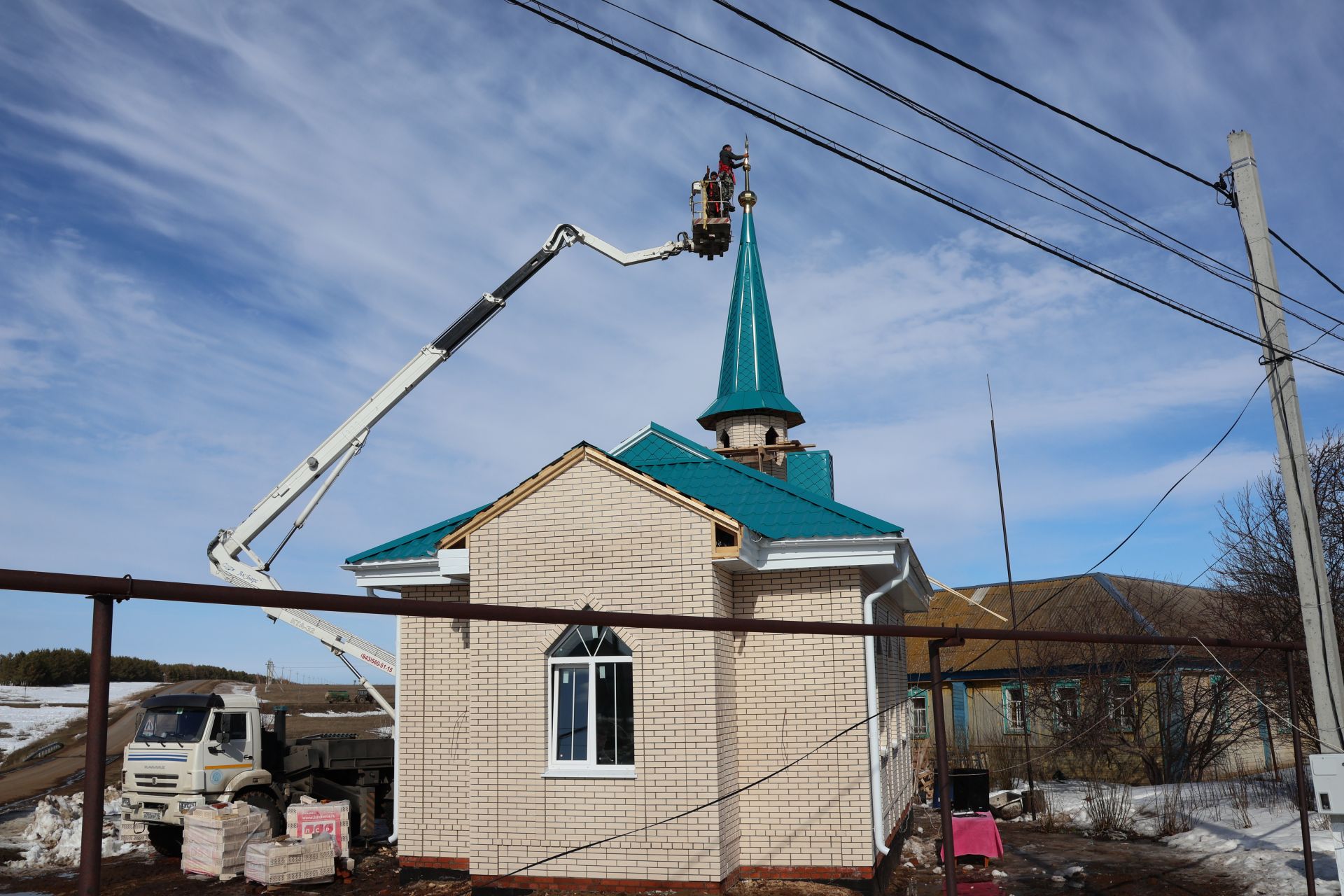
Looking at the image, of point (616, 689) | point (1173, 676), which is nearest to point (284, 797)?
point (616, 689)

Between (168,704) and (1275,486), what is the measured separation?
20.7m

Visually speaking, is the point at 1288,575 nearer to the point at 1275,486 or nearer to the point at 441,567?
the point at 1275,486

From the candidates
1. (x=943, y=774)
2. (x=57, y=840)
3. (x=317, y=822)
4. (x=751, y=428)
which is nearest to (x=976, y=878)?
(x=943, y=774)

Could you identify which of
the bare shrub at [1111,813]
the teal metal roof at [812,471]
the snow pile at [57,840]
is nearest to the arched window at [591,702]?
the snow pile at [57,840]

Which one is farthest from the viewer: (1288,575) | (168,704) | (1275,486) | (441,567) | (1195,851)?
(1275,486)

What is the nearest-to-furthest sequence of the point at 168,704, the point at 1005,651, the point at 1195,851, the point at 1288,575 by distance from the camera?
the point at 1195,851, the point at 168,704, the point at 1288,575, the point at 1005,651

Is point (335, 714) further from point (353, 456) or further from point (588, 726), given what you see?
point (588, 726)

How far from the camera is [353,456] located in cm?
1606

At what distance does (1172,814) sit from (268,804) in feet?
44.6

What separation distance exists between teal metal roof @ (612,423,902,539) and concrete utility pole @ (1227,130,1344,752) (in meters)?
3.88

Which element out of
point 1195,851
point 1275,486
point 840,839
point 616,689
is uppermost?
point 1275,486

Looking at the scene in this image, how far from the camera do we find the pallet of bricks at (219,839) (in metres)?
12.4

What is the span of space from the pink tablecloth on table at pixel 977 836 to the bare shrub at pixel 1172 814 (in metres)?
3.61

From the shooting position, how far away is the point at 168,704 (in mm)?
15109
